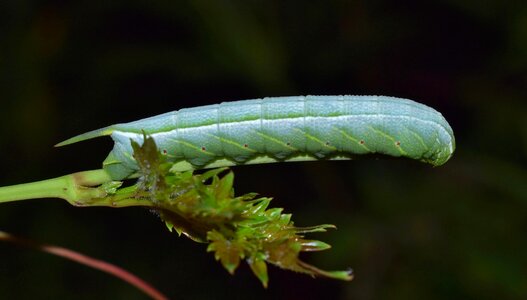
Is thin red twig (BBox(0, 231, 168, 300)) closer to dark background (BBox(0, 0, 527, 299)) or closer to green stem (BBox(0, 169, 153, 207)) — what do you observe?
green stem (BBox(0, 169, 153, 207))

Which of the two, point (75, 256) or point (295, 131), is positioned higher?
point (295, 131)

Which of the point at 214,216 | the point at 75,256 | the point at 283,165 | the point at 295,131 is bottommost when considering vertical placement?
the point at 283,165

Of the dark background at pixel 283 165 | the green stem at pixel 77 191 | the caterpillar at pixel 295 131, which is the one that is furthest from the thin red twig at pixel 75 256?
the dark background at pixel 283 165

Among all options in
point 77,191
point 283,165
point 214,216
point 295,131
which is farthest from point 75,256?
point 283,165

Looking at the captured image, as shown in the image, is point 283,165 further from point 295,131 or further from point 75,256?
point 75,256

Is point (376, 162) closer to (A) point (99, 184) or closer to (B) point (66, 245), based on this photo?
(B) point (66, 245)

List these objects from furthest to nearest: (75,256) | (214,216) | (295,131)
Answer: (295,131) < (75,256) < (214,216)

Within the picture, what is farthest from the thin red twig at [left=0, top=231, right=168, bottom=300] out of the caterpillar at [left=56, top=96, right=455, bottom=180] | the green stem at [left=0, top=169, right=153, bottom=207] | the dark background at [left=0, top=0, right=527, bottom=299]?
the dark background at [left=0, top=0, right=527, bottom=299]

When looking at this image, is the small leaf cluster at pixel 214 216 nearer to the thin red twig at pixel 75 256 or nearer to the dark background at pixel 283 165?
the thin red twig at pixel 75 256
